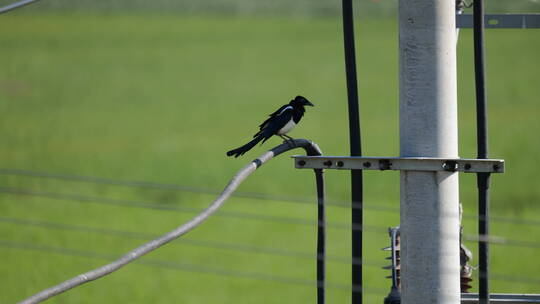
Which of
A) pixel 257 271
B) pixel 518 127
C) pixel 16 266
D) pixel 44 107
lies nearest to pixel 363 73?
pixel 518 127

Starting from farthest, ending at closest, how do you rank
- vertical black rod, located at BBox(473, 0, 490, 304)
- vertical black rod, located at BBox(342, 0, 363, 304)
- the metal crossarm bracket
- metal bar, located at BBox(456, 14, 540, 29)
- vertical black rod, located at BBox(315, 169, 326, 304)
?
1. metal bar, located at BBox(456, 14, 540, 29)
2. vertical black rod, located at BBox(315, 169, 326, 304)
3. vertical black rod, located at BBox(342, 0, 363, 304)
4. vertical black rod, located at BBox(473, 0, 490, 304)
5. the metal crossarm bracket

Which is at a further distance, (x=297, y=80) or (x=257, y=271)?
(x=297, y=80)

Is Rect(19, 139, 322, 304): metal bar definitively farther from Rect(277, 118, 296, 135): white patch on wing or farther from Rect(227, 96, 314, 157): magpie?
Rect(277, 118, 296, 135): white patch on wing

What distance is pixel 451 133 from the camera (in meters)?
4.39

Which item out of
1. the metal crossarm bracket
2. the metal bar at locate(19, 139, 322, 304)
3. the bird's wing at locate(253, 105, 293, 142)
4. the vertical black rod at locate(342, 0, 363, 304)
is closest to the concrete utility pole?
the metal crossarm bracket

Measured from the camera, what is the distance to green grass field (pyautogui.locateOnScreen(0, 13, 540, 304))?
23.9 m

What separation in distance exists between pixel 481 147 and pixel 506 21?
4.42 ft

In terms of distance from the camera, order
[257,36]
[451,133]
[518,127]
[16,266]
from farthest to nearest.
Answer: [257,36], [518,127], [16,266], [451,133]

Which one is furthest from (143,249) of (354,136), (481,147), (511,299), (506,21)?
(506,21)

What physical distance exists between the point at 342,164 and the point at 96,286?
692 inches

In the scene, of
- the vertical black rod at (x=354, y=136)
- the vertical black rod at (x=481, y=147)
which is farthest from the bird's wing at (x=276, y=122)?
the vertical black rod at (x=481, y=147)

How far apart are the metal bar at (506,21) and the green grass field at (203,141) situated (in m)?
9.88

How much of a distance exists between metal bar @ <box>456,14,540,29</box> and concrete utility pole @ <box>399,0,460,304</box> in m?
1.13

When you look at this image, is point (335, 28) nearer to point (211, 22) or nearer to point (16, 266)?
point (211, 22)
